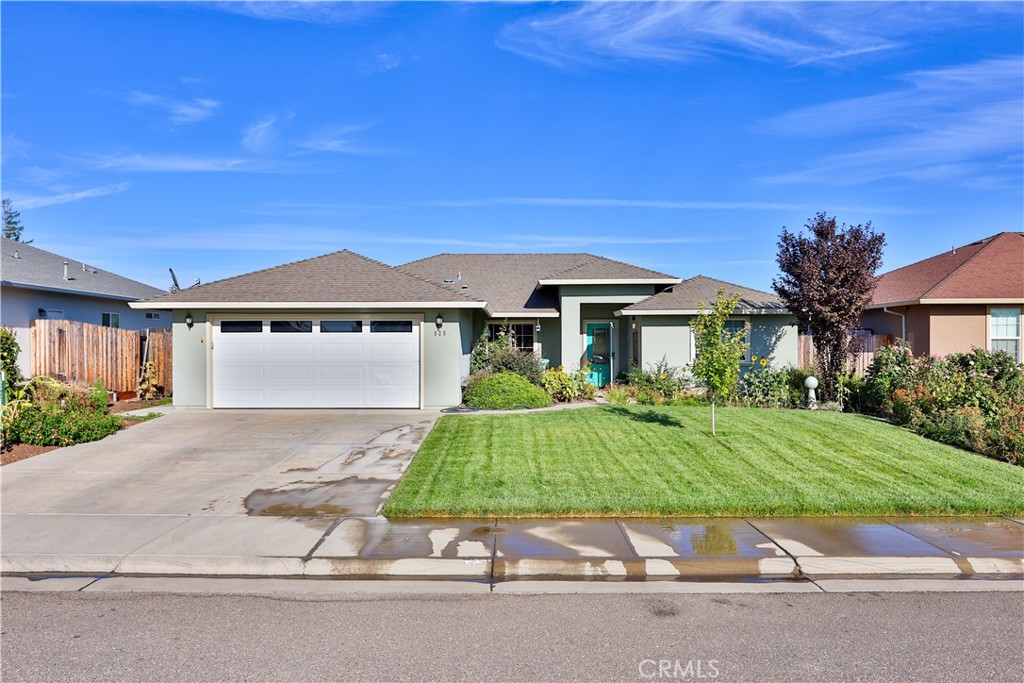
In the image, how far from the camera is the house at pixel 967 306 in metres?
18.6

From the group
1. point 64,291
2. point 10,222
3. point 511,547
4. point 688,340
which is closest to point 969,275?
point 688,340

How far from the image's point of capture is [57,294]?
65.3 ft

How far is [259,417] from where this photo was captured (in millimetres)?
15398

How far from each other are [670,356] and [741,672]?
1505 centimetres

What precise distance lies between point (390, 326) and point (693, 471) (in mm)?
9505

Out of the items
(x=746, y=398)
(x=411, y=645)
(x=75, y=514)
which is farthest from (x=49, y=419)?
(x=746, y=398)

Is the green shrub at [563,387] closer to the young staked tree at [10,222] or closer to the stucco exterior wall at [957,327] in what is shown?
the stucco exterior wall at [957,327]

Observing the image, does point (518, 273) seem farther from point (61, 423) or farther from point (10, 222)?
point (10, 222)

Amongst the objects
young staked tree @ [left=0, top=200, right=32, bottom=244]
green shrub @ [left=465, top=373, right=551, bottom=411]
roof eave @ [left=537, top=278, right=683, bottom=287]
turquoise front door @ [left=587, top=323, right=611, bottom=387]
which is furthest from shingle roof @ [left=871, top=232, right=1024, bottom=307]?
young staked tree @ [left=0, top=200, right=32, bottom=244]

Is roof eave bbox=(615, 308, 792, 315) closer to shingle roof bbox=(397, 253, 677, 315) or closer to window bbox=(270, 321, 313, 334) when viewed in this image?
shingle roof bbox=(397, 253, 677, 315)

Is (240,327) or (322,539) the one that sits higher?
(240,327)

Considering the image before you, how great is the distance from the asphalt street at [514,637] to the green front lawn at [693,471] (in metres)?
2.28

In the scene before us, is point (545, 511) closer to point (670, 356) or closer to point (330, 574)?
point (330, 574)

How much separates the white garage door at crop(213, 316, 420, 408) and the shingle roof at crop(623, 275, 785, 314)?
6.85 metres
